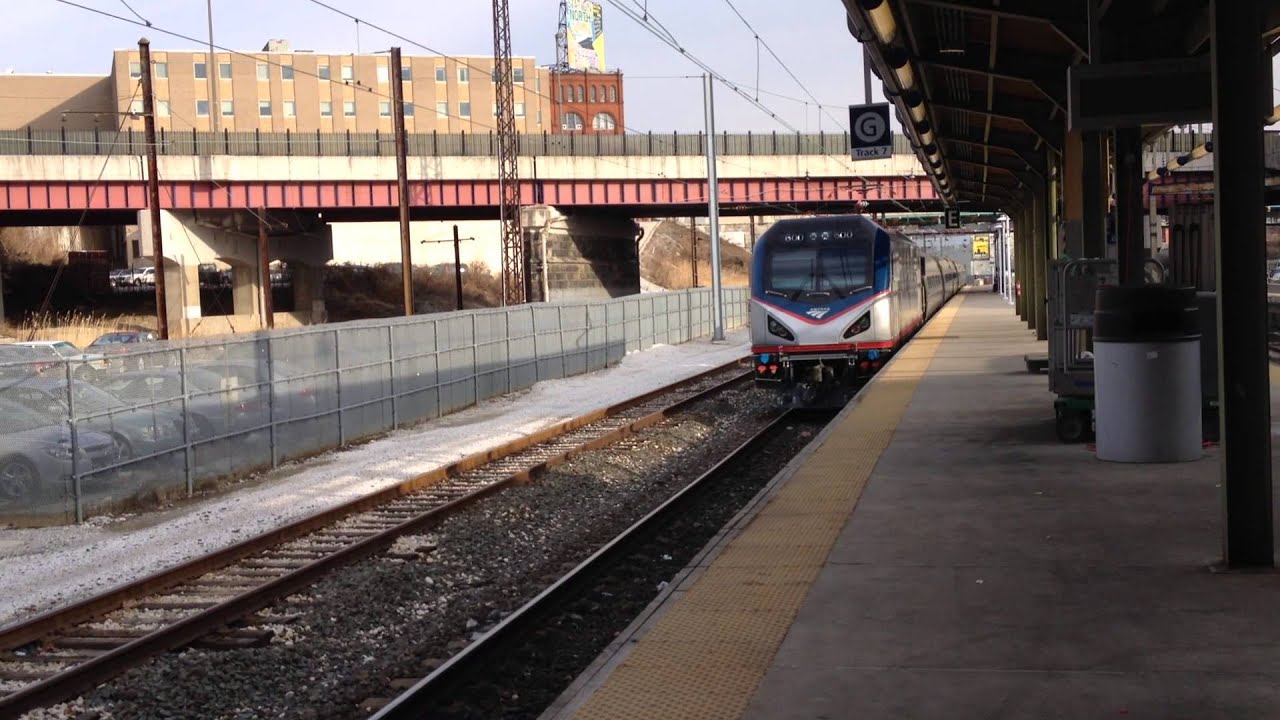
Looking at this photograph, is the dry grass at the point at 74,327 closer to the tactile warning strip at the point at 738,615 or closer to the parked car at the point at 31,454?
the parked car at the point at 31,454

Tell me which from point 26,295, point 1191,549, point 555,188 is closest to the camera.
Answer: point 1191,549

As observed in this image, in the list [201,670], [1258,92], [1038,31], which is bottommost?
[201,670]

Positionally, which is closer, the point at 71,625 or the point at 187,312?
the point at 71,625

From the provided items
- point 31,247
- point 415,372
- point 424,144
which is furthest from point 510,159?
point 31,247

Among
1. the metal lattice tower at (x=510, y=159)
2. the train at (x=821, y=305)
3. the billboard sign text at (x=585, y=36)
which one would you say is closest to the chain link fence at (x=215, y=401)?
the train at (x=821, y=305)

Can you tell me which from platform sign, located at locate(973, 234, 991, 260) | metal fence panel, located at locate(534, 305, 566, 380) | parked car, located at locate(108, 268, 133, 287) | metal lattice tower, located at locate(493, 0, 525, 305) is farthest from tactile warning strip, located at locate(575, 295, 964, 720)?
platform sign, located at locate(973, 234, 991, 260)

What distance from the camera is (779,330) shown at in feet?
72.2

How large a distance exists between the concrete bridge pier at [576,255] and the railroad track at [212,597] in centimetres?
3873

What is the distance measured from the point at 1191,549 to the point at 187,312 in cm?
4933

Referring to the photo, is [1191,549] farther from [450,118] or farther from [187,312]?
[450,118]

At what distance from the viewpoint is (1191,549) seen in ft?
26.8

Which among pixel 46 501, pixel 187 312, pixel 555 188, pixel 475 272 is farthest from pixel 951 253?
pixel 46 501

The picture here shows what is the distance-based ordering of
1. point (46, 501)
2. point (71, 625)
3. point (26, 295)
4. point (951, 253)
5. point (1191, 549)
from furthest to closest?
point (951, 253) < point (26, 295) < point (46, 501) < point (71, 625) < point (1191, 549)

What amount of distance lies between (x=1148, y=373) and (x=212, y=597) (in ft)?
24.6
